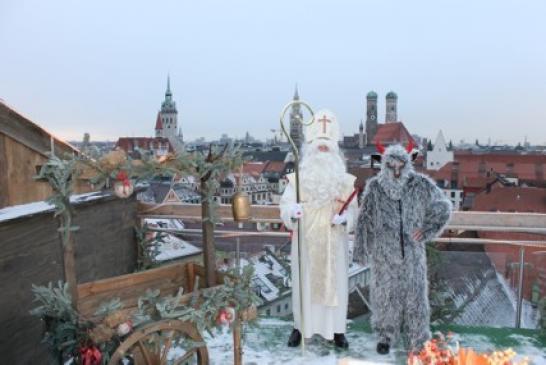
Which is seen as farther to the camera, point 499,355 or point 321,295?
point 321,295

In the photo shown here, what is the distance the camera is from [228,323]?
257cm

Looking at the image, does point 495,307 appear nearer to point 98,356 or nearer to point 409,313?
point 409,313

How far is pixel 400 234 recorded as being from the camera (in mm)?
3152

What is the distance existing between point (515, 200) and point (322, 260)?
1696cm

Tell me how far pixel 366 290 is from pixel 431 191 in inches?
47.8

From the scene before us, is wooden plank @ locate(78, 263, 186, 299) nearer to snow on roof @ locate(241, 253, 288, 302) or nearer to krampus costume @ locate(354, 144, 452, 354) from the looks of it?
snow on roof @ locate(241, 253, 288, 302)

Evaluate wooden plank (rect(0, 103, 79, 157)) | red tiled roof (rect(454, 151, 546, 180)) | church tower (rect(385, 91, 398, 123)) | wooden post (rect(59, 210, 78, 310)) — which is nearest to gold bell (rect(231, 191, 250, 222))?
wooden post (rect(59, 210, 78, 310))

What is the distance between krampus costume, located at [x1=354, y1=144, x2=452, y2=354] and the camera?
3.11 m

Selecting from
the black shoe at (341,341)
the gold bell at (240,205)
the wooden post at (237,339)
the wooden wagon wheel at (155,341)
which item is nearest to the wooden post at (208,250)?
the gold bell at (240,205)

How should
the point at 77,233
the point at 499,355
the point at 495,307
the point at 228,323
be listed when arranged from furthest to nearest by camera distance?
the point at 495,307 → the point at 77,233 → the point at 228,323 → the point at 499,355

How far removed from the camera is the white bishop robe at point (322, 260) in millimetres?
3270

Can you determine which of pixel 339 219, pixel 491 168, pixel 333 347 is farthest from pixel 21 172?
pixel 491 168

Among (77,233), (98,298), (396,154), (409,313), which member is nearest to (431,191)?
(396,154)

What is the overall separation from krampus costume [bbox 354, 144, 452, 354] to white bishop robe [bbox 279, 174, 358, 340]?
5.2 inches
